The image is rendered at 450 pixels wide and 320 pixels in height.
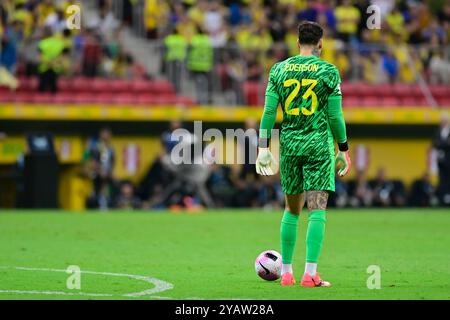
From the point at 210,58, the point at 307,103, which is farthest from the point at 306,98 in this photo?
the point at 210,58

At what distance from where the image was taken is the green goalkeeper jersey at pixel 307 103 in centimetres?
994

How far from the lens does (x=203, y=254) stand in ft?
44.5

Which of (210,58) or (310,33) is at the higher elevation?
(310,33)

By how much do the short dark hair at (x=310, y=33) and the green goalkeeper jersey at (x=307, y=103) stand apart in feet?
0.47

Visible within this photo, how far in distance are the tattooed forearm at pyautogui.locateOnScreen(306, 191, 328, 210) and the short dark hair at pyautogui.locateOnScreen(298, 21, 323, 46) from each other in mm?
1291

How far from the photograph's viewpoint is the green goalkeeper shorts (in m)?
9.91

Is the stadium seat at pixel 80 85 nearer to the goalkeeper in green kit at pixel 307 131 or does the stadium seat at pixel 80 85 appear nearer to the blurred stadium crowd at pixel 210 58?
the blurred stadium crowd at pixel 210 58

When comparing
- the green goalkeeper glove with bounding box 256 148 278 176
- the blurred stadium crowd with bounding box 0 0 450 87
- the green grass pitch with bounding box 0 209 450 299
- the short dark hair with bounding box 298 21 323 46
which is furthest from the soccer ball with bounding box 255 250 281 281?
the blurred stadium crowd with bounding box 0 0 450 87

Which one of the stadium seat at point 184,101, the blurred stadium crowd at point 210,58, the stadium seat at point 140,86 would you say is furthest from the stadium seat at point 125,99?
the stadium seat at point 184,101

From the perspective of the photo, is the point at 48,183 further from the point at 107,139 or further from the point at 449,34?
the point at 449,34

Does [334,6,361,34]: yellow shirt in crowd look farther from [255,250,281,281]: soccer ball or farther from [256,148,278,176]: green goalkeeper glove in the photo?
[256,148,278,176]: green goalkeeper glove

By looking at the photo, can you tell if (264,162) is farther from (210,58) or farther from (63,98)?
(210,58)

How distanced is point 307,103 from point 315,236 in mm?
1150
